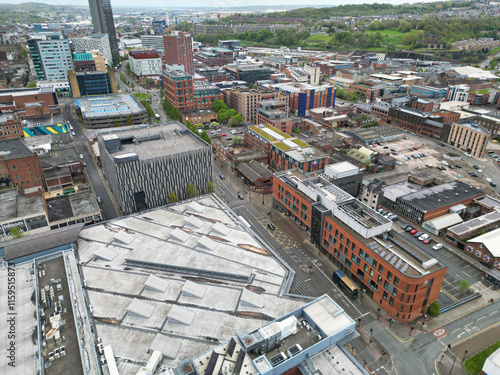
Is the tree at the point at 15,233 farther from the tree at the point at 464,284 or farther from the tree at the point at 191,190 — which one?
the tree at the point at 464,284

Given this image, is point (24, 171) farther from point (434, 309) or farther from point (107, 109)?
point (434, 309)

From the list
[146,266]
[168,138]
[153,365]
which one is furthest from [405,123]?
[153,365]

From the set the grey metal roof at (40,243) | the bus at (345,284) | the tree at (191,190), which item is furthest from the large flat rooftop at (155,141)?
the bus at (345,284)

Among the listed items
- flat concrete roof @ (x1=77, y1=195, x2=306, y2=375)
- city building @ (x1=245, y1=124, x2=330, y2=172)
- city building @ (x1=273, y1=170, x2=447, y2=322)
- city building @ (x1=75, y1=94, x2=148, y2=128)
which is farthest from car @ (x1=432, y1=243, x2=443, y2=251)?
city building @ (x1=75, y1=94, x2=148, y2=128)

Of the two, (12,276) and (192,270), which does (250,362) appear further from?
(12,276)

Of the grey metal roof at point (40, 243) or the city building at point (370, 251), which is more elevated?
the grey metal roof at point (40, 243)

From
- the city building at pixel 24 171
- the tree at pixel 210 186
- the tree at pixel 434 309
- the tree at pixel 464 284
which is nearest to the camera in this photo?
the tree at pixel 434 309

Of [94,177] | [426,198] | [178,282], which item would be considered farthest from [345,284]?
[94,177]

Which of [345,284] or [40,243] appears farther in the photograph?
[345,284]
